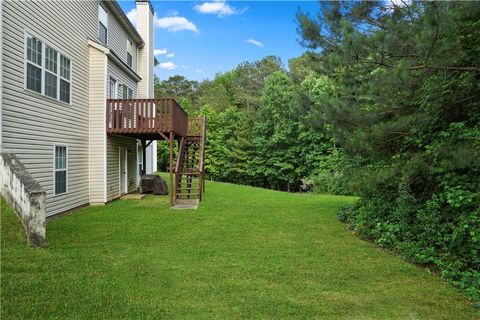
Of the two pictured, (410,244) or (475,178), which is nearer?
(475,178)

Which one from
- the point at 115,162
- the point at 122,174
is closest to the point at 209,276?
the point at 115,162

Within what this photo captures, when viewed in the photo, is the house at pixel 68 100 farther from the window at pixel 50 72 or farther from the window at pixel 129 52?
the window at pixel 129 52

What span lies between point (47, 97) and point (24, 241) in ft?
13.4

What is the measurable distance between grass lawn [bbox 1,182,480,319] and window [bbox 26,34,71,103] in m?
3.22

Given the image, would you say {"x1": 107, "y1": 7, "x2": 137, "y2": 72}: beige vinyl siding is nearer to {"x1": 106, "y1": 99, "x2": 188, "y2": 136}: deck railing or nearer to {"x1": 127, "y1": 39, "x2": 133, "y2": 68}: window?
{"x1": 127, "y1": 39, "x2": 133, "y2": 68}: window

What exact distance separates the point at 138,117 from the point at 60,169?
305 centimetres

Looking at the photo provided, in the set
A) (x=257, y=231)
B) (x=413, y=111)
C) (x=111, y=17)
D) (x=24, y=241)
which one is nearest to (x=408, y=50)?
(x=413, y=111)

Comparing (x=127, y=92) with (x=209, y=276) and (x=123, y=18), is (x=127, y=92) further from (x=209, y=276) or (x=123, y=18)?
(x=209, y=276)

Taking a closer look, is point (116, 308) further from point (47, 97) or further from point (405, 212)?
point (47, 97)

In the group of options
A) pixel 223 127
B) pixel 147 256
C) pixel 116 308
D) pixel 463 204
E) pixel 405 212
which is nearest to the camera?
pixel 116 308

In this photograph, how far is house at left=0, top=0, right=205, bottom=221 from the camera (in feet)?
22.8

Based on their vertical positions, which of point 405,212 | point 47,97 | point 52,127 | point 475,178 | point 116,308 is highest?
point 47,97

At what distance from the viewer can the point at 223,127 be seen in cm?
3155

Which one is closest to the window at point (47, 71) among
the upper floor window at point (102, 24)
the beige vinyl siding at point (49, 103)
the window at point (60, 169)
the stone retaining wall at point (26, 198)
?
the beige vinyl siding at point (49, 103)
